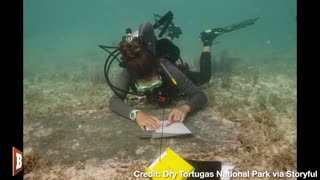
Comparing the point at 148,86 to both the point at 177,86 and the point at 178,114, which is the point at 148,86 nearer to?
the point at 177,86

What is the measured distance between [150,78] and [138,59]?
0.55 metres

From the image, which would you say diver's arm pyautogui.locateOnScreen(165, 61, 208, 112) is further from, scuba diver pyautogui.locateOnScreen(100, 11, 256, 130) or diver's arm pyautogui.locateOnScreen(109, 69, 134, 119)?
diver's arm pyautogui.locateOnScreen(109, 69, 134, 119)

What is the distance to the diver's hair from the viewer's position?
4418mm

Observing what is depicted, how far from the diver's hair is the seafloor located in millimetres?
850

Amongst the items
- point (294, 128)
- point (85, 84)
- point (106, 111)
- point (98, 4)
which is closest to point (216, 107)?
point (294, 128)

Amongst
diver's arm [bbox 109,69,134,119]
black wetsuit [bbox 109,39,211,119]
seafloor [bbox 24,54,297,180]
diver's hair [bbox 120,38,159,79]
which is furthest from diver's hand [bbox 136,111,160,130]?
diver's hair [bbox 120,38,159,79]

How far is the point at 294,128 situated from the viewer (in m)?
4.57

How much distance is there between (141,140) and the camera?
13.9 feet

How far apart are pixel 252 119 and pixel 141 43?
231cm

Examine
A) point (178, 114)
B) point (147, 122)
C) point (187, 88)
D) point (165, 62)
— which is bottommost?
point (147, 122)

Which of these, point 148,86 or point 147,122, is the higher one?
point 148,86
